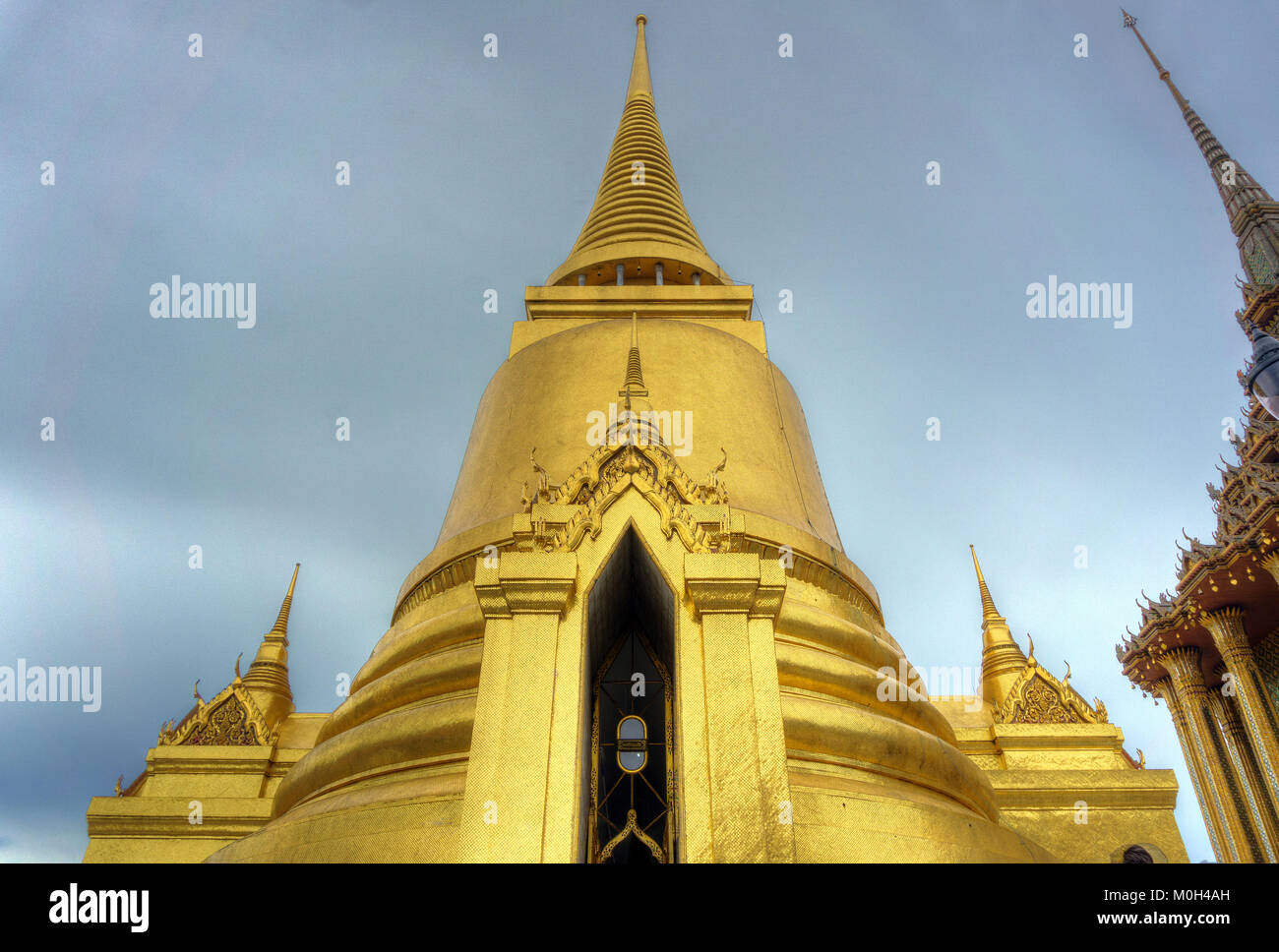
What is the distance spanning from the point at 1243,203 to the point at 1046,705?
60.1 feet

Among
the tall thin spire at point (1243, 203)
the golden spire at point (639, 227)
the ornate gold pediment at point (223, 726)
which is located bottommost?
the ornate gold pediment at point (223, 726)

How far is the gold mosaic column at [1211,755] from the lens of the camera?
17.4m

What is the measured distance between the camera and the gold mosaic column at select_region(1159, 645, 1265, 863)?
17.4m

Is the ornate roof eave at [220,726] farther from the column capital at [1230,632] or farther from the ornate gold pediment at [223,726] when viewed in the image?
the column capital at [1230,632]

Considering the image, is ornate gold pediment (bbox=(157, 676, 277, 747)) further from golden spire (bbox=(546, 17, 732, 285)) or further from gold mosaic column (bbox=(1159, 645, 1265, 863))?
gold mosaic column (bbox=(1159, 645, 1265, 863))

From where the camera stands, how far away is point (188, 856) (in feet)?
31.8

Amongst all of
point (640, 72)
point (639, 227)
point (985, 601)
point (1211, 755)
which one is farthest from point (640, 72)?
point (1211, 755)

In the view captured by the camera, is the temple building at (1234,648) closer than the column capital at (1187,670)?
Yes

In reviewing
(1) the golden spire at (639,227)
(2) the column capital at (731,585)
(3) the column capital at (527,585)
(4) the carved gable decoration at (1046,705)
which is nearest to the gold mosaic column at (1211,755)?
(4) the carved gable decoration at (1046,705)

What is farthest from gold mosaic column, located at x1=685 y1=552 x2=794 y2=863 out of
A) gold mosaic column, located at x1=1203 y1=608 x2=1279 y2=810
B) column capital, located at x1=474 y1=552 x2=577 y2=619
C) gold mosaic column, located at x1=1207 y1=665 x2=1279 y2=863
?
gold mosaic column, located at x1=1207 y1=665 x2=1279 y2=863

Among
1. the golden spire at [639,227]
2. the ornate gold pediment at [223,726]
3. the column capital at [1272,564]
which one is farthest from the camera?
the column capital at [1272,564]

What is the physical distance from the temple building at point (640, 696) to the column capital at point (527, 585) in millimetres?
16
